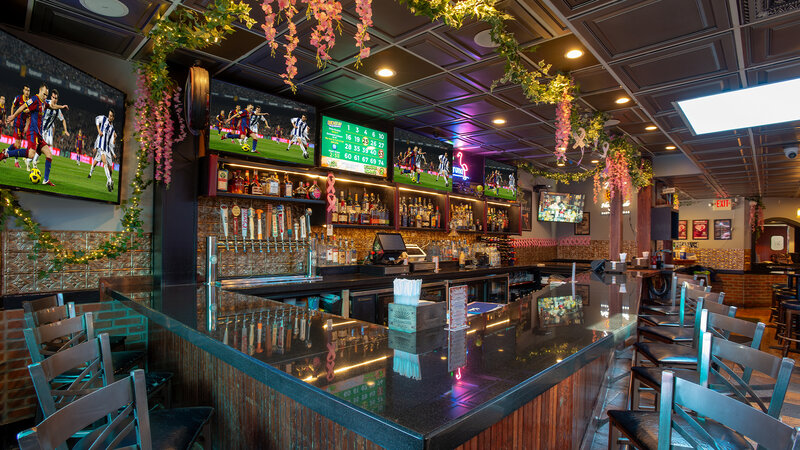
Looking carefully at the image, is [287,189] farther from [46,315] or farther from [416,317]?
[416,317]

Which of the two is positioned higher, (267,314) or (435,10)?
(435,10)

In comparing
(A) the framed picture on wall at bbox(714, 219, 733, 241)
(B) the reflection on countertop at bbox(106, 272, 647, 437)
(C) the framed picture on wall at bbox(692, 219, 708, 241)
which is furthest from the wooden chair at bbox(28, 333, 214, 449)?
(C) the framed picture on wall at bbox(692, 219, 708, 241)

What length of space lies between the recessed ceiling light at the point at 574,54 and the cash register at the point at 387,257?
300 cm

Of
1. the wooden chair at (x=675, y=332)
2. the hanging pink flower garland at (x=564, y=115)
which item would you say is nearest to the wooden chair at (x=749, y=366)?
the wooden chair at (x=675, y=332)

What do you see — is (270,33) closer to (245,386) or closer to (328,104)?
(245,386)

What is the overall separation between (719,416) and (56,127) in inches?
165

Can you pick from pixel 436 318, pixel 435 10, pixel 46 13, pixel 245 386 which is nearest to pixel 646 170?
pixel 435 10

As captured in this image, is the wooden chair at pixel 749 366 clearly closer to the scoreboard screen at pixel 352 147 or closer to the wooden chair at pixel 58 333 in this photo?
the wooden chair at pixel 58 333

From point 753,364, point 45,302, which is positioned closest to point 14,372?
point 45,302

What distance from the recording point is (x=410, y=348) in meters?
1.56

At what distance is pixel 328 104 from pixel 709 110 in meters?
4.35

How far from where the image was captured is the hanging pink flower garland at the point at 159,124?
365 centimetres

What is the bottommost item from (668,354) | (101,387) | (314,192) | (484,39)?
(668,354)

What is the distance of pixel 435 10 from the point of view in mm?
2473
